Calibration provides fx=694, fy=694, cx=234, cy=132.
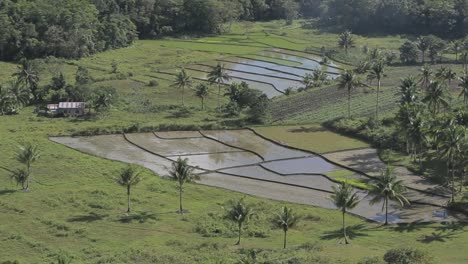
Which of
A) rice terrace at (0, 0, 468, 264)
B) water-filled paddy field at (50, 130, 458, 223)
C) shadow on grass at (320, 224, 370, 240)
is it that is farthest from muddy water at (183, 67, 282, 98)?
shadow on grass at (320, 224, 370, 240)

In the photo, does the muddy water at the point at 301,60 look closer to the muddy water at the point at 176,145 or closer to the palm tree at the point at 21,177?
the muddy water at the point at 176,145

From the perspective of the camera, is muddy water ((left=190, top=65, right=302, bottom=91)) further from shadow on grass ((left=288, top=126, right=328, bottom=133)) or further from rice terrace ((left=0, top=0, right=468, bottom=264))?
shadow on grass ((left=288, top=126, right=328, bottom=133))

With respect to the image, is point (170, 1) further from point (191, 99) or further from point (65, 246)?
point (65, 246)

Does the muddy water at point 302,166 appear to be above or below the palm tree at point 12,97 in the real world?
below

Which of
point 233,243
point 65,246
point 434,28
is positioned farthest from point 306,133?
point 434,28

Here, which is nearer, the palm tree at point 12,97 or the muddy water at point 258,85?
the palm tree at point 12,97

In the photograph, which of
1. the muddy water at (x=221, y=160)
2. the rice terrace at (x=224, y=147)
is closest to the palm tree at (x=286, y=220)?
the rice terrace at (x=224, y=147)
